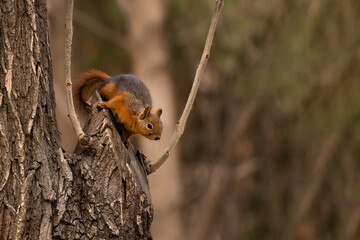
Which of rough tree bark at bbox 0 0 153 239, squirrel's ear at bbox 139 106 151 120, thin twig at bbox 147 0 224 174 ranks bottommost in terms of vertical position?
rough tree bark at bbox 0 0 153 239

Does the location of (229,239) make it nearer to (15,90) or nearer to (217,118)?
(217,118)

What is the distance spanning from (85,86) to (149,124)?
0.45 metres

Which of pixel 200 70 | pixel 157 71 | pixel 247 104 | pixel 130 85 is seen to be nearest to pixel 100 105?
pixel 200 70

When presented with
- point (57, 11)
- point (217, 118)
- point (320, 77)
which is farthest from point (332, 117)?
point (57, 11)

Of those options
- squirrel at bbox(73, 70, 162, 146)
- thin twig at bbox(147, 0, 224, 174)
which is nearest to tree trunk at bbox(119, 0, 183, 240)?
squirrel at bbox(73, 70, 162, 146)

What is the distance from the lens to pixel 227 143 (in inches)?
470

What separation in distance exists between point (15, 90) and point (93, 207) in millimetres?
552

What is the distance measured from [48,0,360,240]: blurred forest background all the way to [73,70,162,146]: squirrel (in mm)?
3901

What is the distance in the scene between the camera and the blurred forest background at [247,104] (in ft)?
32.7

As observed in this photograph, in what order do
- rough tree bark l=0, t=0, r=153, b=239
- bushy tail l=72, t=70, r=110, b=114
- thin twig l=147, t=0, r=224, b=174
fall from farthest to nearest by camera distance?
bushy tail l=72, t=70, r=110, b=114 < thin twig l=147, t=0, r=224, b=174 < rough tree bark l=0, t=0, r=153, b=239

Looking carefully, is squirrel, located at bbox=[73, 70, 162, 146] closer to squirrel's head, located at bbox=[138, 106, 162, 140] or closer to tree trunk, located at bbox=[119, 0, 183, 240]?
squirrel's head, located at bbox=[138, 106, 162, 140]

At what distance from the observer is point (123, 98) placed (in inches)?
147

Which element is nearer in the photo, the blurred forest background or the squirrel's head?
the squirrel's head

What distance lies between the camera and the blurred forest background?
9.98 meters
